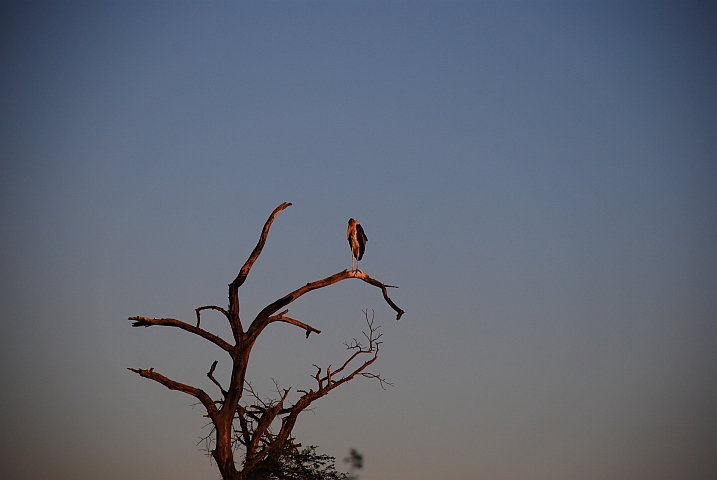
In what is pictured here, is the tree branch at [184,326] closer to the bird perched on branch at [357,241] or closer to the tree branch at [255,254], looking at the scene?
the tree branch at [255,254]

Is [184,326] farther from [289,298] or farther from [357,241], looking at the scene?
[357,241]

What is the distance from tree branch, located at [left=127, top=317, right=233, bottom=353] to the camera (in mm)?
13992

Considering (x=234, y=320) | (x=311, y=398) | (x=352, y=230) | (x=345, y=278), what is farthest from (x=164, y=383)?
(x=352, y=230)

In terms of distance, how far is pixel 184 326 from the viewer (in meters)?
14.4

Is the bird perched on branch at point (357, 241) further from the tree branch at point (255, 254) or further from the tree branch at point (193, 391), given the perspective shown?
the tree branch at point (193, 391)

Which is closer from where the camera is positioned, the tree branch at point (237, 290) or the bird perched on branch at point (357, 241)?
the tree branch at point (237, 290)

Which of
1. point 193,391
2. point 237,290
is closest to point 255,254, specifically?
point 237,290

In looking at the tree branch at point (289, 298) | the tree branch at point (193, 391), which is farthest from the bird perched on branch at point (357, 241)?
the tree branch at point (193, 391)

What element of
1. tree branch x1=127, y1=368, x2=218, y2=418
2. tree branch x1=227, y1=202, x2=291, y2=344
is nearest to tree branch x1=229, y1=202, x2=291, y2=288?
tree branch x1=227, y1=202, x2=291, y2=344

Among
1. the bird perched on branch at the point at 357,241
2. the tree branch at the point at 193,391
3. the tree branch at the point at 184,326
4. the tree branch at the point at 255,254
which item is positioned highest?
the bird perched on branch at the point at 357,241

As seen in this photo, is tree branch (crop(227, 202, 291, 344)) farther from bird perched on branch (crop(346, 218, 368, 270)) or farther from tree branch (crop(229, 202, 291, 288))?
bird perched on branch (crop(346, 218, 368, 270))

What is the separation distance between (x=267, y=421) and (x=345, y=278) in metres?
3.00

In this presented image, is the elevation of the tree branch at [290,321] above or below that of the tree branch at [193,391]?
above

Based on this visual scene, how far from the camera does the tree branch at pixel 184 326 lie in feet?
45.9
